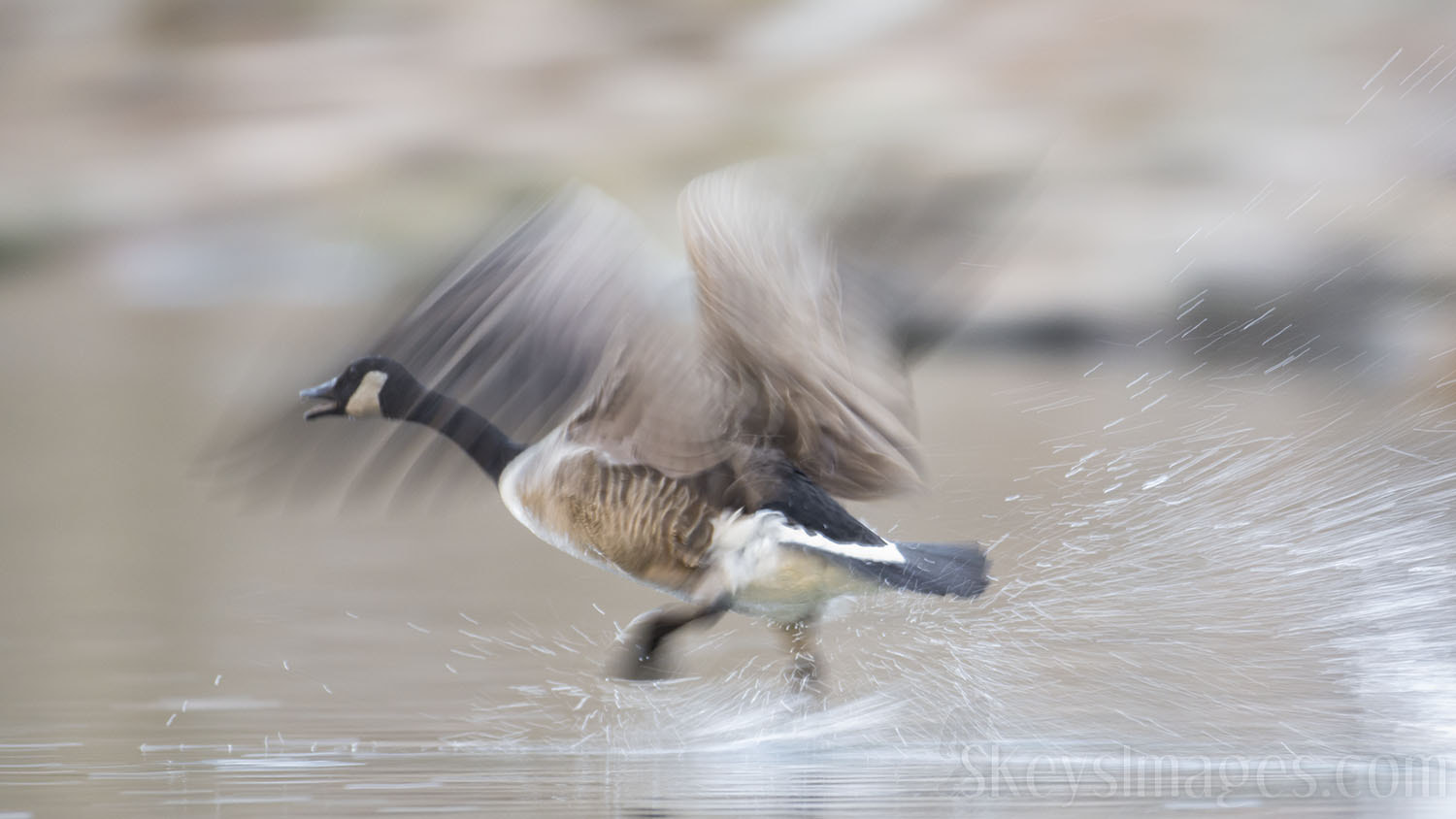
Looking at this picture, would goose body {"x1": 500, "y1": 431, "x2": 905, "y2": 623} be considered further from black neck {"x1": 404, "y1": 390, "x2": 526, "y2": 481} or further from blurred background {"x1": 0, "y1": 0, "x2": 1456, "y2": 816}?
blurred background {"x1": 0, "y1": 0, "x2": 1456, "y2": 816}

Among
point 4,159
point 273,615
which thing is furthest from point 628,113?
point 273,615

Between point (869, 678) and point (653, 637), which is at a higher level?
point (653, 637)

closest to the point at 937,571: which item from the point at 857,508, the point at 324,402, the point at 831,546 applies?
the point at 831,546

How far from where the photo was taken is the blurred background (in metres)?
4.15

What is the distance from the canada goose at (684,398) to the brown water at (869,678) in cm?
28

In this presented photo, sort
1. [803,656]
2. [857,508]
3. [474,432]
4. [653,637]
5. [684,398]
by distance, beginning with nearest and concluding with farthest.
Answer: [684,398] < [653,637] < [474,432] < [803,656] < [857,508]

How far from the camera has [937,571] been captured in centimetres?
420

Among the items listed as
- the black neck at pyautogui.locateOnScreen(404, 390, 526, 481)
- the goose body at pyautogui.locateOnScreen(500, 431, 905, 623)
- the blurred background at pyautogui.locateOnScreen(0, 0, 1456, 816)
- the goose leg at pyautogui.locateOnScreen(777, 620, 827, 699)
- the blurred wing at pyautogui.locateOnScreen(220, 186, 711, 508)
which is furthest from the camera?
the goose leg at pyautogui.locateOnScreen(777, 620, 827, 699)

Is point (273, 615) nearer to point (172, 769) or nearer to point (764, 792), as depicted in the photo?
point (172, 769)

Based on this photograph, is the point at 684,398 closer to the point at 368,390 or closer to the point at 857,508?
the point at 368,390

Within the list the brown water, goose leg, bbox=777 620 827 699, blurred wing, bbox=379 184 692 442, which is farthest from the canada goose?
the brown water

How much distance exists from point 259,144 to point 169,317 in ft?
6.71

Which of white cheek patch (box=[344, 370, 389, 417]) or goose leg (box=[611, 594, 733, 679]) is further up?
white cheek patch (box=[344, 370, 389, 417])

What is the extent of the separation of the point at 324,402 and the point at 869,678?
1530 millimetres
